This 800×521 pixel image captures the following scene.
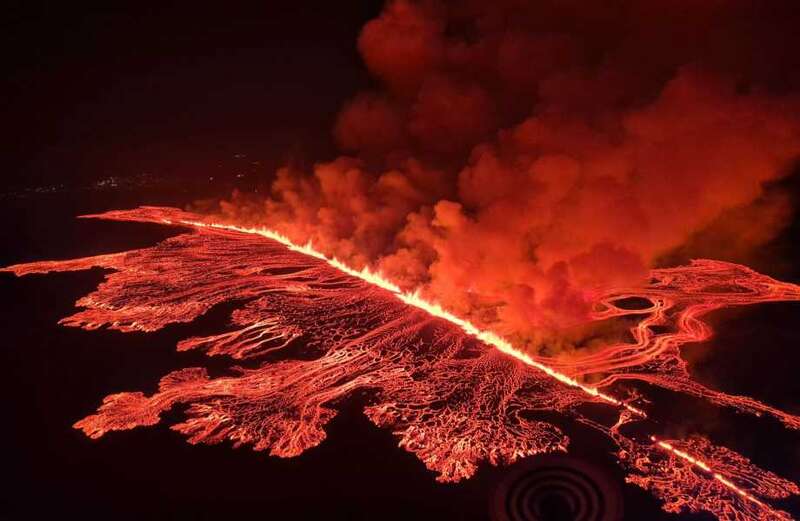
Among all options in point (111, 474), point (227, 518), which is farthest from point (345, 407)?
point (111, 474)

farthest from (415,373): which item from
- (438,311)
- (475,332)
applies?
(438,311)

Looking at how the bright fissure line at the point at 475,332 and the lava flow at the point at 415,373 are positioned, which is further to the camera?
the lava flow at the point at 415,373

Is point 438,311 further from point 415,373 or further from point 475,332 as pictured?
point 415,373

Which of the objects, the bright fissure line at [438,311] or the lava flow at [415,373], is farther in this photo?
the bright fissure line at [438,311]

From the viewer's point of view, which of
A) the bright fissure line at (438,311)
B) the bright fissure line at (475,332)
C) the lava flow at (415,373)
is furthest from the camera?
the bright fissure line at (438,311)

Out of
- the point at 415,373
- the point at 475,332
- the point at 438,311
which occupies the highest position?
the point at 438,311

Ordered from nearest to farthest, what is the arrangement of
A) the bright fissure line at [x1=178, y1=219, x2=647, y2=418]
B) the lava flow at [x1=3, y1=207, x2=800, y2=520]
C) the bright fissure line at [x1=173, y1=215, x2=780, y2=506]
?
the bright fissure line at [x1=173, y1=215, x2=780, y2=506], the lava flow at [x1=3, y1=207, x2=800, y2=520], the bright fissure line at [x1=178, y1=219, x2=647, y2=418]

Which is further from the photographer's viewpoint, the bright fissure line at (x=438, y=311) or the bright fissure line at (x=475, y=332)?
the bright fissure line at (x=438, y=311)

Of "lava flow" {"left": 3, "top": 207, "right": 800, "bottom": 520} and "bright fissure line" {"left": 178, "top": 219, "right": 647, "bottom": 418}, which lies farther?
"bright fissure line" {"left": 178, "top": 219, "right": 647, "bottom": 418}

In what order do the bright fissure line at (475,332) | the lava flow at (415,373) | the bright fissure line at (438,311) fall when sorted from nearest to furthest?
the bright fissure line at (475,332) → the lava flow at (415,373) → the bright fissure line at (438,311)
